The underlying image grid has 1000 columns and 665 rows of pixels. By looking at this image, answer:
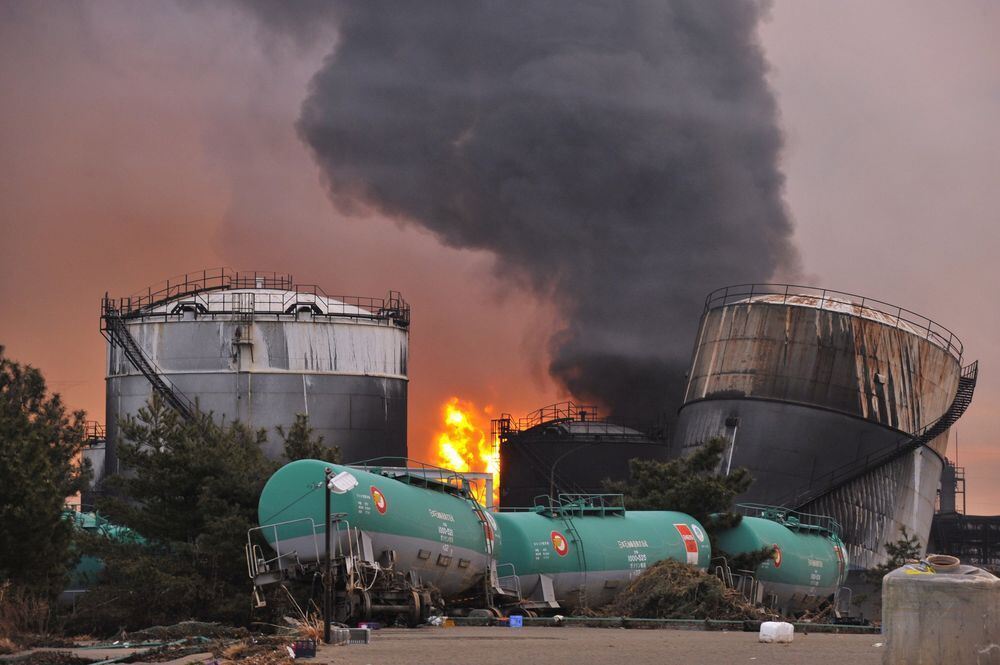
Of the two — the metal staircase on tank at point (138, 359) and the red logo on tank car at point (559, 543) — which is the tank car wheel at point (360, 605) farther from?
the metal staircase on tank at point (138, 359)

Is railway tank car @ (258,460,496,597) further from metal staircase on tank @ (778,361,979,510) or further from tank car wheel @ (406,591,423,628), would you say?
metal staircase on tank @ (778,361,979,510)

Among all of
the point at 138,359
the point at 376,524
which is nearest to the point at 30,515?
the point at 376,524

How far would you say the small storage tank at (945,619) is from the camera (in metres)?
15.0

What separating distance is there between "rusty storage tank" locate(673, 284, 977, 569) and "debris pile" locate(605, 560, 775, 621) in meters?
24.7

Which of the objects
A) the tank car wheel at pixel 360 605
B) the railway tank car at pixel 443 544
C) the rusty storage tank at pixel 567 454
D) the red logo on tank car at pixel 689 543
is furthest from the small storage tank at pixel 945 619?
the rusty storage tank at pixel 567 454

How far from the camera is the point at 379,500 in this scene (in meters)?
29.7

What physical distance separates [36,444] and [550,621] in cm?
1301

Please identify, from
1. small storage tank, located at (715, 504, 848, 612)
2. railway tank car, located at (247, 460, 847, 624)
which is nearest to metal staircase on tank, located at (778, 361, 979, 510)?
small storage tank, located at (715, 504, 848, 612)

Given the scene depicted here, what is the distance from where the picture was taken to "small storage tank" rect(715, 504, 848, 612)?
41875 millimetres

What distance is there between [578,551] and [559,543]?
585 millimetres

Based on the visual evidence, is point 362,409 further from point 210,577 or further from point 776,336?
point 210,577

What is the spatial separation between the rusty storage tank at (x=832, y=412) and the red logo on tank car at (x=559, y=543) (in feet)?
84.6

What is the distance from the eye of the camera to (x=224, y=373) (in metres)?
63.6

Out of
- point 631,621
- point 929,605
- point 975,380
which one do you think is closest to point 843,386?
point 975,380
